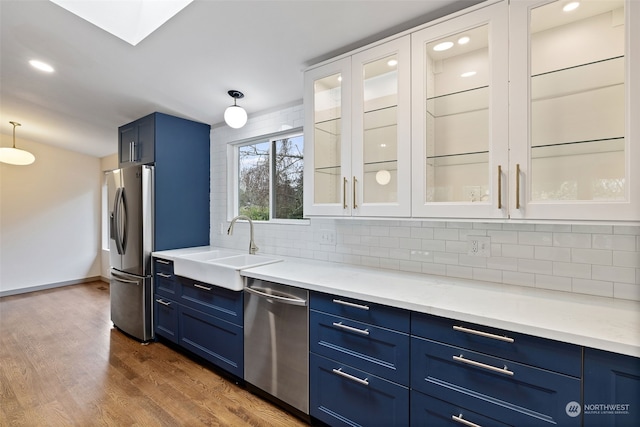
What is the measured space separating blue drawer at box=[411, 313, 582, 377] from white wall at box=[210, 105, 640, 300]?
0.56 meters

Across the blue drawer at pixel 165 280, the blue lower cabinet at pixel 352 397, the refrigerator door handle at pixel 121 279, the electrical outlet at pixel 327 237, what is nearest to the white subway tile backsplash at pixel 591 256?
the blue lower cabinet at pixel 352 397

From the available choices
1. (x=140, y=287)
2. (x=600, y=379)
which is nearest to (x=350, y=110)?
(x=600, y=379)

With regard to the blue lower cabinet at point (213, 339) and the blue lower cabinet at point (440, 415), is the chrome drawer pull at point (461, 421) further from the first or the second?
the blue lower cabinet at point (213, 339)

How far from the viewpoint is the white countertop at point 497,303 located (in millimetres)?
1081

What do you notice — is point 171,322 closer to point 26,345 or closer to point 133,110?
point 26,345

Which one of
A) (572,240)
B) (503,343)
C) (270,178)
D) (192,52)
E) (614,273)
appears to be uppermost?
(192,52)

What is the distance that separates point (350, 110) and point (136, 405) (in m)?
2.50

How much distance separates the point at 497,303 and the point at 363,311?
623 millimetres

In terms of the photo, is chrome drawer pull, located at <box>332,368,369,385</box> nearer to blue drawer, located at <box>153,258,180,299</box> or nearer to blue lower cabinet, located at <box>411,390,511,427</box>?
blue lower cabinet, located at <box>411,390,511,427</box>

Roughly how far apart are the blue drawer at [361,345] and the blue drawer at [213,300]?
0.71m

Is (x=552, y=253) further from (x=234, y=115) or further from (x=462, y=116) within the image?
(x=234, y=115)

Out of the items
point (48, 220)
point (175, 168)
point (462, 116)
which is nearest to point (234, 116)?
point (175, 168)

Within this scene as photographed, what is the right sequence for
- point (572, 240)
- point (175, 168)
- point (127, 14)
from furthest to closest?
1. point (175, 168)
2. point (127, 14)
3. point (572, 240)

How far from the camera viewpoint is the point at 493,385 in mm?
1237
